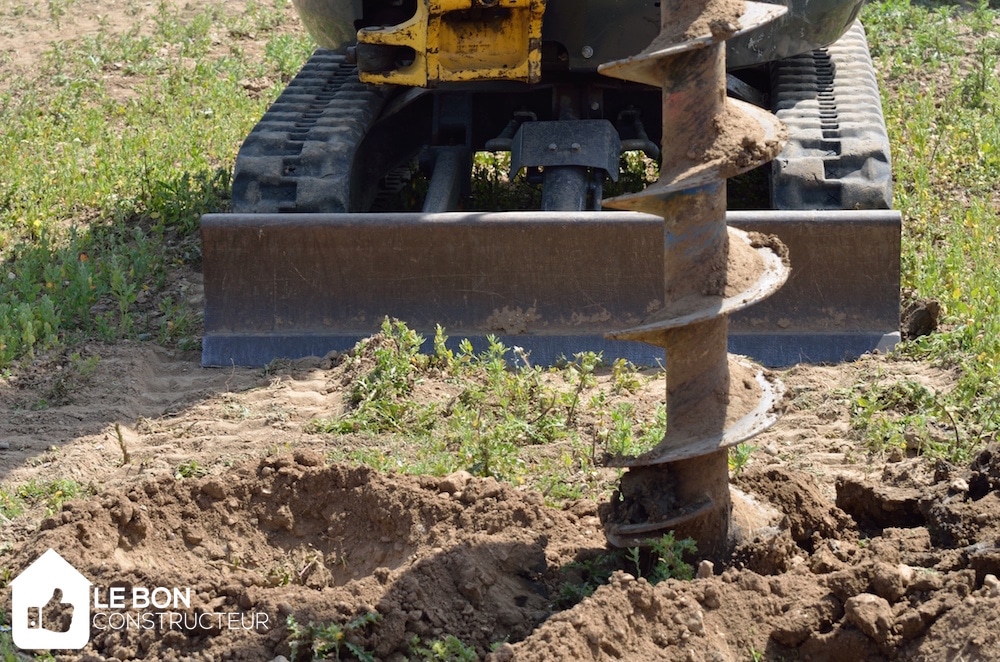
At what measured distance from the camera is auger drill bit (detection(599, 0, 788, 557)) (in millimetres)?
2891

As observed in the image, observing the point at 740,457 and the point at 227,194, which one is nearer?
the point at 740,457

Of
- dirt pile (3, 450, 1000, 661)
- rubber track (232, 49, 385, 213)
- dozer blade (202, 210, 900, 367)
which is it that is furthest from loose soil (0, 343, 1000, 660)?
rubber track (232, 49, 385, 213)

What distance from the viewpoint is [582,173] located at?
561cm

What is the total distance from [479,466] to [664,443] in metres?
0.99

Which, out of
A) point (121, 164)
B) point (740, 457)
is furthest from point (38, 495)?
point (121, 164)

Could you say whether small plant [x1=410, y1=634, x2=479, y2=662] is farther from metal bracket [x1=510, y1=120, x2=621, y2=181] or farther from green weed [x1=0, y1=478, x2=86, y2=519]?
metal bracket [x1=510, y1=120, x2=621, y2=181]

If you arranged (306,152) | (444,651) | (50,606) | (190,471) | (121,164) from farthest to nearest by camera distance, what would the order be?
(121,164) < (306,152) < (190,471) < (50,606) < (444,651)

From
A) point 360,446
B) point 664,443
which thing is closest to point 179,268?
point 360,446

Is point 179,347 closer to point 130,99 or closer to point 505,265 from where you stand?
point 505,265

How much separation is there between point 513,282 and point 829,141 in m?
1.42

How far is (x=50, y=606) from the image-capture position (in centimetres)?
314

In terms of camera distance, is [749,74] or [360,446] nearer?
[360,446]

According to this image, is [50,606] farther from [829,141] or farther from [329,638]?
[829,141]

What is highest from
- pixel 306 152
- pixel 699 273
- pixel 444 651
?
pixel 699 273
